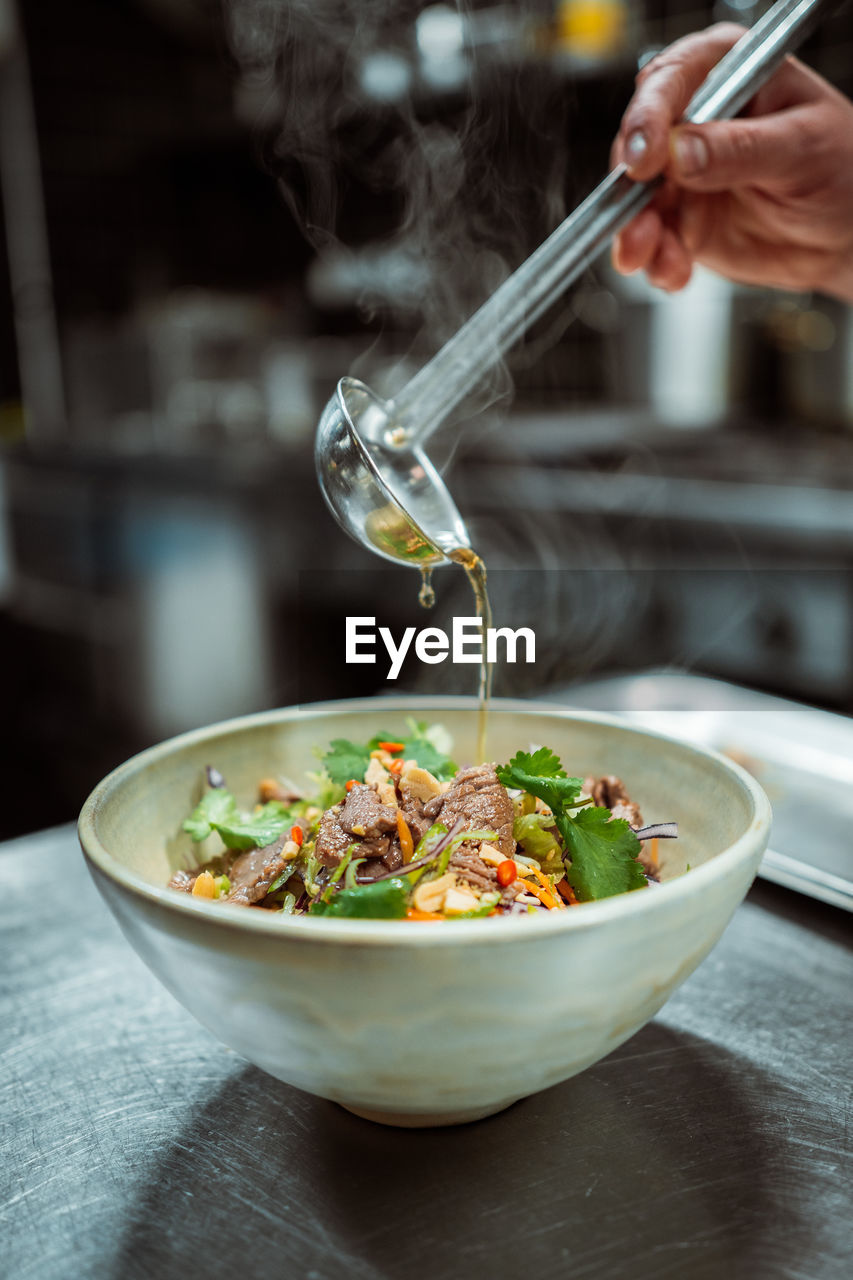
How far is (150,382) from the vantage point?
4934 millimetres

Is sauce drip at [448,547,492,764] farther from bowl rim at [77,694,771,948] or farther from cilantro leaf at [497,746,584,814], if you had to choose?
bowl rim at [77,694,771,948]

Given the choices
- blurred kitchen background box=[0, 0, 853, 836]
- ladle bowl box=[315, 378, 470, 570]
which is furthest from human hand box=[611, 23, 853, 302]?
blurred kitchen background box=[0, 0, 853, 836]

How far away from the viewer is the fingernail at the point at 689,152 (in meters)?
0.98

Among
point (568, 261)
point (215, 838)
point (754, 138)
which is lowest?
point (215, 838)

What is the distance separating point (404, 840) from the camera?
70 cm

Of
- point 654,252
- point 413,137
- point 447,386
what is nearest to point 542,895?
point 447,386

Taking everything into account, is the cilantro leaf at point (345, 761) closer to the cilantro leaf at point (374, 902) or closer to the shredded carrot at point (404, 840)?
the shredded carrot at point (404, 840)

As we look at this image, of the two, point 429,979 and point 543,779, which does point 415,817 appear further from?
point 429,979

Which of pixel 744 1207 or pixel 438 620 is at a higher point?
pixel 744 1207

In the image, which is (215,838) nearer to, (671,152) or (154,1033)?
(154,1033)

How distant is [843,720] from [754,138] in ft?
2.04

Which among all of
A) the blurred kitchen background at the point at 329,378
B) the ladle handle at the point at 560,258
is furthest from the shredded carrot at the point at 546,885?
the blurred kitchen background at the point at 329,378

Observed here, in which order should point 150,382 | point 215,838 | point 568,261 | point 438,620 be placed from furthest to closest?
point 150,382 → point 438,620 → point 568,261 → point 215,838

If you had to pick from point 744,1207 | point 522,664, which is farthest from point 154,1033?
point 522,664
